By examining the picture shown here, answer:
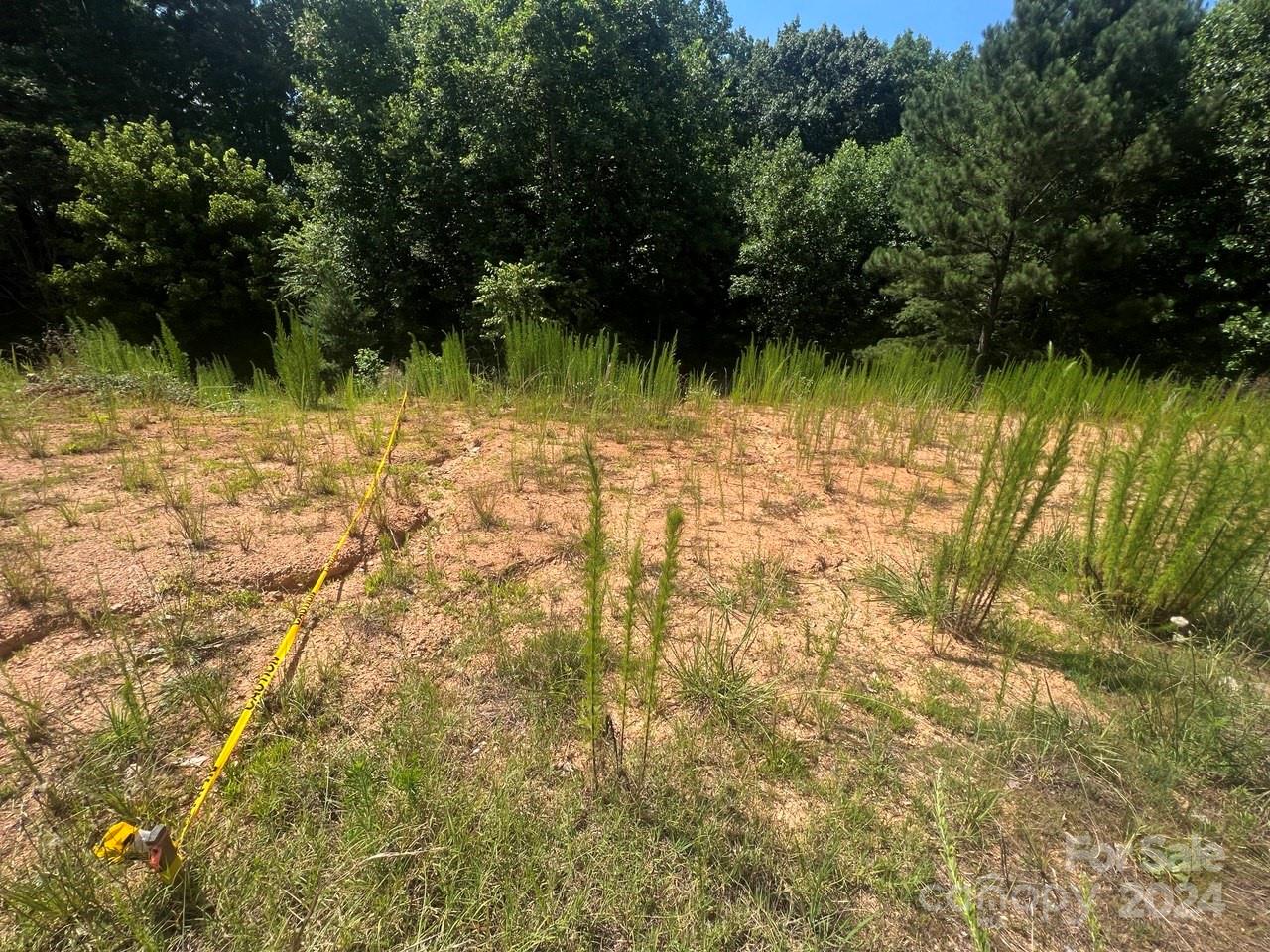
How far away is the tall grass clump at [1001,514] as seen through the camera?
1.83 metres

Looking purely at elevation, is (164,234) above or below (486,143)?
below

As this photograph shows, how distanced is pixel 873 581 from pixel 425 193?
35.2ft

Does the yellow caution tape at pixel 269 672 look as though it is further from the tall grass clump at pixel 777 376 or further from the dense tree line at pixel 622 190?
the dense tree line at pixel 622 190

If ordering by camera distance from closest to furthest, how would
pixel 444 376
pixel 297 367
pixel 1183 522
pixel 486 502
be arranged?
pixel 1183 522 → pixel 486 502 → pixel 297 367 → pixel 444 376

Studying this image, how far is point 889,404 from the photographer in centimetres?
457

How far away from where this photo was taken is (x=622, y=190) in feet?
36.9

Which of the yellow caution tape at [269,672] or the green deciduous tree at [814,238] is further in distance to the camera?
the green deciduous tree at [814,238]

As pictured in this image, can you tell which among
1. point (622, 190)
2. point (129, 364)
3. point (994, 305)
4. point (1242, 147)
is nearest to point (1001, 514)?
point (129, 364)

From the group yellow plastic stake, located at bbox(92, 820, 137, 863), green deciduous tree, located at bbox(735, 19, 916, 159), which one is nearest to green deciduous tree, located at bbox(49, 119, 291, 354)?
yellow plastic stake, located at bbox(92, 820, 137, 863)

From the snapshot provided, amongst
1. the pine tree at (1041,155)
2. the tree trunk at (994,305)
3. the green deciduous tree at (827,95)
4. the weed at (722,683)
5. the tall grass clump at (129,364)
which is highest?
the green deciduous tree at (827,95)

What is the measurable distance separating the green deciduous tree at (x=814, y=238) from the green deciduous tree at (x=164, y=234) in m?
9.98

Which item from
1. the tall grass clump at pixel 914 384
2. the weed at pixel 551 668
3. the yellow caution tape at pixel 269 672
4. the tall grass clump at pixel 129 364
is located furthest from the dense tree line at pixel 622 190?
the weed at pixel 551 668

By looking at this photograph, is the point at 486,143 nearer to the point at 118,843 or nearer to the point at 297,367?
the point at 297,367

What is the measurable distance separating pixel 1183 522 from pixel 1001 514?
61 centimetres
